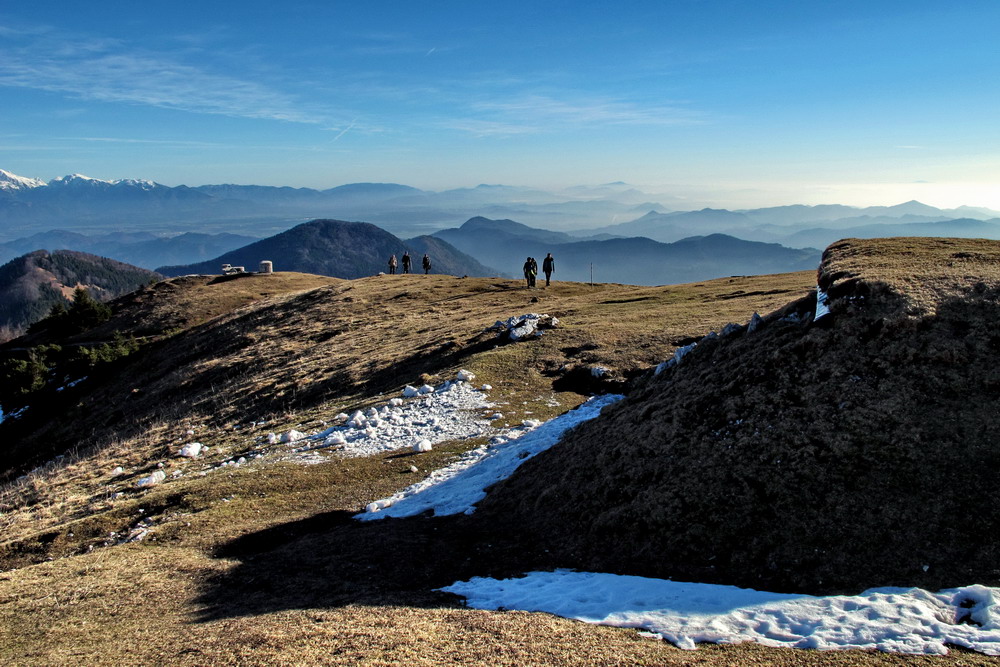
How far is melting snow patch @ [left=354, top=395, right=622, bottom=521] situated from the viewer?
591 inches

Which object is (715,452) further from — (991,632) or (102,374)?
(102,374)

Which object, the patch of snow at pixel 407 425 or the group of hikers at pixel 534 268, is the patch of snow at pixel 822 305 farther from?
the group of hikers at pixel 534 268

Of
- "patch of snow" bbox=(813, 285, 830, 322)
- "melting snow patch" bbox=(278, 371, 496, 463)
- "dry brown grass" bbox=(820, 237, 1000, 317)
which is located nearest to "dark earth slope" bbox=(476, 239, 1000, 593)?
"dry brown grass" bbox=(820, 237, 1000, 317)

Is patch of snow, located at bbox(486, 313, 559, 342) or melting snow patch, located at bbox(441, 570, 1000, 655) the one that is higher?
patch of snow, located at bbox(486, 313, 559, 342)

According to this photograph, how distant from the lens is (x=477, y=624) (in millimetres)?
8250

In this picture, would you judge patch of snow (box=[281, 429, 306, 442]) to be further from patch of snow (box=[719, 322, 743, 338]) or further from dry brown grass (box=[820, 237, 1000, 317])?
dry brown grass (box=[820, 237, 1000, 317])

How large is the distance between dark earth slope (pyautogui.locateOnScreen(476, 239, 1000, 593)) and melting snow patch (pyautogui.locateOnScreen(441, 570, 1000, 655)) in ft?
1.56

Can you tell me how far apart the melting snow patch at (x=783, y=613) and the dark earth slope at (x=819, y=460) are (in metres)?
0.47

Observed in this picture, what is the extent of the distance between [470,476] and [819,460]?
9.46 metres

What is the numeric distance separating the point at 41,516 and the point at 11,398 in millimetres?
49298

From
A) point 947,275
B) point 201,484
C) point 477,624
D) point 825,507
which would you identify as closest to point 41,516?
point 201,484

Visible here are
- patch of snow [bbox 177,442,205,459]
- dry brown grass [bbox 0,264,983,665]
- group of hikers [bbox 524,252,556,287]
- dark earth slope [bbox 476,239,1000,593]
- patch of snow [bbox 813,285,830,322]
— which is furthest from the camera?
group of hikers [bbox 524,252,556,287]

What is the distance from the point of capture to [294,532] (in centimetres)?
1409

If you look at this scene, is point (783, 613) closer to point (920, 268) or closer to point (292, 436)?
point (920, 268)
